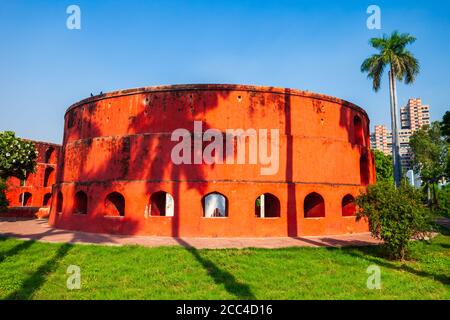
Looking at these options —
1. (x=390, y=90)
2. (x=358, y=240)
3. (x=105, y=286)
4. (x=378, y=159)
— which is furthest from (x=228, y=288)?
(x=378, y=159)

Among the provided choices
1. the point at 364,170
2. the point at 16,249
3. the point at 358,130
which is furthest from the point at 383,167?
the point at 16,249

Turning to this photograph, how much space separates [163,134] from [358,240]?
9747 millimetres

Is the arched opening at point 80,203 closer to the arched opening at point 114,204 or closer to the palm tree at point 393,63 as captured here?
the arched opening at point 114,204

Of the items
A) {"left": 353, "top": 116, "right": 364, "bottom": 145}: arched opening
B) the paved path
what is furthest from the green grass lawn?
{"left": 353, "top": 116, "right": 364, "bottom": 145}: arched opening

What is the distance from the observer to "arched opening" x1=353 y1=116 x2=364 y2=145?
18.8 m

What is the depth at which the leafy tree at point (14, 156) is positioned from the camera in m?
21.2

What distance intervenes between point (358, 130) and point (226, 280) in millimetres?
14607

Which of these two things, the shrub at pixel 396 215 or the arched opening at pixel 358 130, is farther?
the arched opening at pixel 358 130

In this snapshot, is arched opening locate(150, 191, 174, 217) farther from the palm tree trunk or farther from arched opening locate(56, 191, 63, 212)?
the palm tree trunk

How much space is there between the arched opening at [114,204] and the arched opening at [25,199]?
907 inches

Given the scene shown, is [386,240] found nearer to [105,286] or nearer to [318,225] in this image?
[318,225]

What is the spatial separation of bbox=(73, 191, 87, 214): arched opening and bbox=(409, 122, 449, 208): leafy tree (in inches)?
1502

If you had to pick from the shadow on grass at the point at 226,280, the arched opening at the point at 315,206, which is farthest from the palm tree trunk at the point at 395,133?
the shadow on grass at the point at 226,280

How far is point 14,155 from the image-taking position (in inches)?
840
